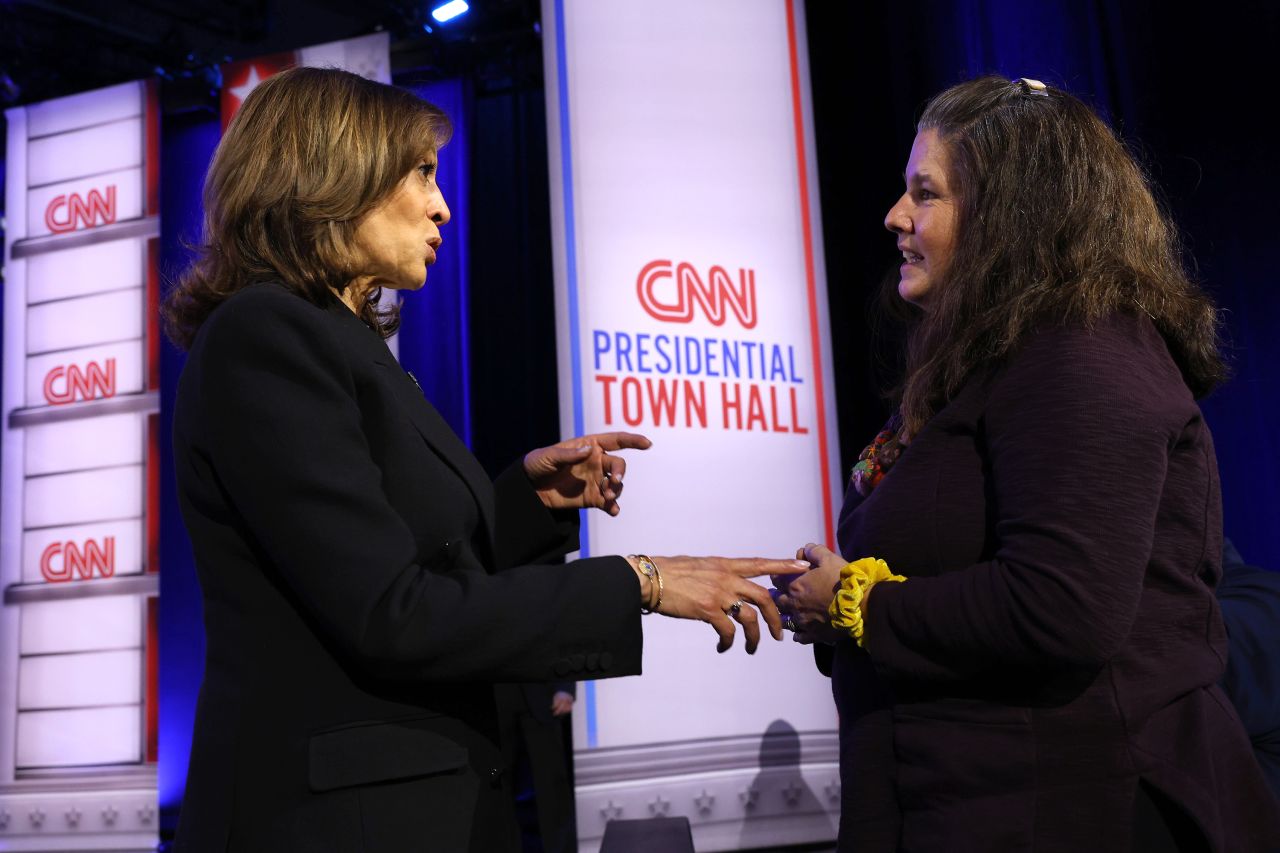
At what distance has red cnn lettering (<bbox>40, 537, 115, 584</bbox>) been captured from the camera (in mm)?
5305

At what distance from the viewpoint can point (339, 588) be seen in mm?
1081

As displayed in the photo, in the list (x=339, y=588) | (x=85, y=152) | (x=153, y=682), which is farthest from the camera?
(x=85, y=152)

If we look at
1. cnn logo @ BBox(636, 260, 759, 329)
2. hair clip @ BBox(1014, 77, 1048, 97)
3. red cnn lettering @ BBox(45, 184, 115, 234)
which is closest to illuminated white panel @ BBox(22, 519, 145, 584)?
red cnn lettering @ BBox(45, 184, 115, 234)

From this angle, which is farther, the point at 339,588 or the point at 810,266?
the point at 810,266

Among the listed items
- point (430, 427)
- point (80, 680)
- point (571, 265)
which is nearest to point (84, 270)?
point (80, 680)

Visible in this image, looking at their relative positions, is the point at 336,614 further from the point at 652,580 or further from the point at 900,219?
the point at 900,219

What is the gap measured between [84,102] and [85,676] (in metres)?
2.92

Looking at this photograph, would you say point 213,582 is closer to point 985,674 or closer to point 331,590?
point 331,590

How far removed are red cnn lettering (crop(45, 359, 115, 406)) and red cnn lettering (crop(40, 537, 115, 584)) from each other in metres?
0.72

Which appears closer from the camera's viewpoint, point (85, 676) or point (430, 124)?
point (430, 124)

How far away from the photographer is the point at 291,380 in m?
1.13

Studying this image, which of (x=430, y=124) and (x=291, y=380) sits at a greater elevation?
(x=430, y=124)

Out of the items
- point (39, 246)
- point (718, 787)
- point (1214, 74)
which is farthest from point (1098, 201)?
point (39, 246)

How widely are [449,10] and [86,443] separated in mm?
2813
